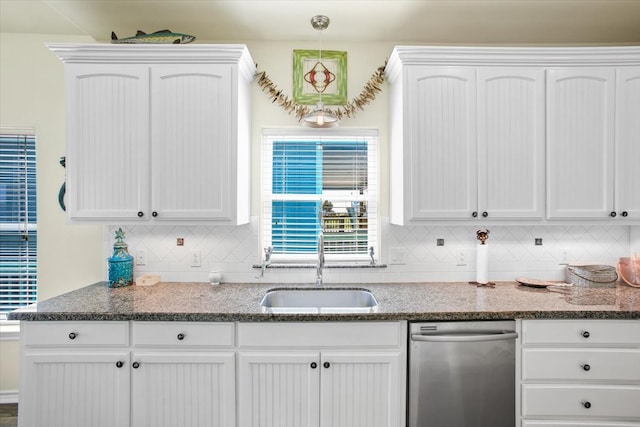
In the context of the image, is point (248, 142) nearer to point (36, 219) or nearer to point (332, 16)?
point (332, 16)

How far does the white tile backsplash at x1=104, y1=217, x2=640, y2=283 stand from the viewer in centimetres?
243

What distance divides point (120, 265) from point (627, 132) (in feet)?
10.9

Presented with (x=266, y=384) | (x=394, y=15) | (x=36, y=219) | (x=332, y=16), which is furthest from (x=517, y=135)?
(x=36, y=219)

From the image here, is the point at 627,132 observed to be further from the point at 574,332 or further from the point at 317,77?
the point at 317,77

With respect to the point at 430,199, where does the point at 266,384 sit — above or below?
below

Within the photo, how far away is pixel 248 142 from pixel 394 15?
124cm

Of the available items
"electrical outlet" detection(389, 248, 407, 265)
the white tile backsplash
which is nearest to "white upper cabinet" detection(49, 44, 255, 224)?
the white tile backsplash

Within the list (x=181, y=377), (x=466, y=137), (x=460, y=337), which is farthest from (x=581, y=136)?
(x=181, y=377)

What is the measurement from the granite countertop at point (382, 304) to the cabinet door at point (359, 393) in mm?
217

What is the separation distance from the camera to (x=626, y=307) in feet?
5.92

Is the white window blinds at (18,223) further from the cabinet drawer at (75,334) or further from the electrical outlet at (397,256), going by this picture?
the electrical outlet at (397,256)

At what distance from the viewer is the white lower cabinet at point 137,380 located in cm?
174

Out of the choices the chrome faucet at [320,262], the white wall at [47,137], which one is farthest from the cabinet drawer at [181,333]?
the white wall at [47,137]

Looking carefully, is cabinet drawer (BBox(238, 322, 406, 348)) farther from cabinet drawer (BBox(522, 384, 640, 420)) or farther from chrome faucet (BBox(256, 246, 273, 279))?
cabinet drawer (BBox(522, 384, 640, 420))
